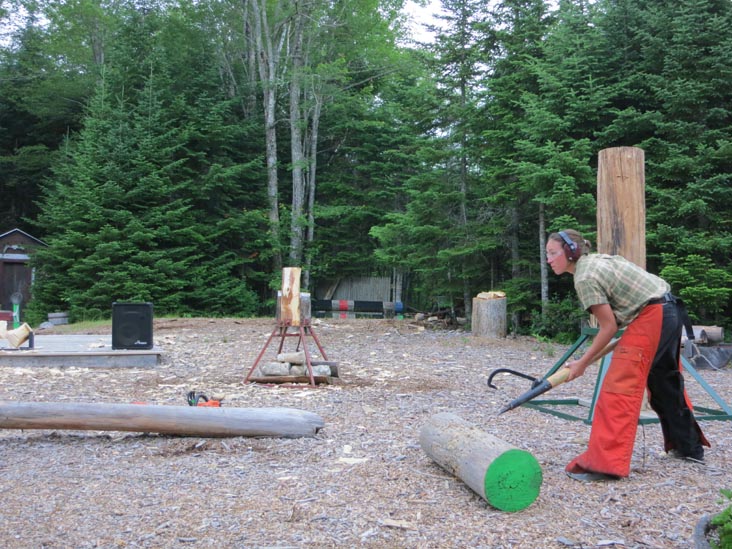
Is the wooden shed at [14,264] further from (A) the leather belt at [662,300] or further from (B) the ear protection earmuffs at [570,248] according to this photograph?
(A) the leather belt at [662,300]

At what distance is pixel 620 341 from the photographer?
3822mm

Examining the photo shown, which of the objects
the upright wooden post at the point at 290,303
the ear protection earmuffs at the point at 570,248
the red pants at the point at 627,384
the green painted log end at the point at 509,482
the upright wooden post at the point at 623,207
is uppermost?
the upright wooden post at the point at 623,207

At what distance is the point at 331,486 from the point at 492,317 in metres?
8.89

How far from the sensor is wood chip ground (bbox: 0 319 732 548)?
3.07 meters

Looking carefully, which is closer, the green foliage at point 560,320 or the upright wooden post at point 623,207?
the upright wooden post at point 623,207

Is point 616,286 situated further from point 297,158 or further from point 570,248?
point 297,158

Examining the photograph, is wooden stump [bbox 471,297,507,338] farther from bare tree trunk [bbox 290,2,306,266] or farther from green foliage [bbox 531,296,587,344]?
bare tree trunk [bbox 290,2,306,266]

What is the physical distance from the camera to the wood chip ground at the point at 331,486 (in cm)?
307

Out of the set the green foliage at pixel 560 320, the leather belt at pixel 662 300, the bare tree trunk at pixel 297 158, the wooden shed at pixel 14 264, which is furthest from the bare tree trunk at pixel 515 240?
the wooden shed at pixel 14 264

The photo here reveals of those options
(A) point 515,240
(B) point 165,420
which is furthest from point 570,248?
(A) point 515,240

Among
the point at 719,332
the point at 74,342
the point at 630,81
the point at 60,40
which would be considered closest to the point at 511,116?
the point at 630,81

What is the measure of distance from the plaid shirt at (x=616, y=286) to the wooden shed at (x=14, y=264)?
21840 millimetres

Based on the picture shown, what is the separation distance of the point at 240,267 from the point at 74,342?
11.1 meters

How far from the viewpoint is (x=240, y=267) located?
869 inches
